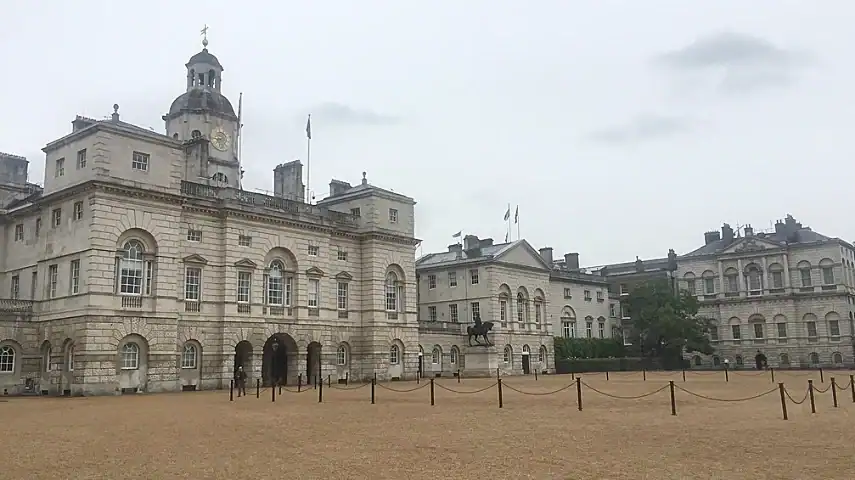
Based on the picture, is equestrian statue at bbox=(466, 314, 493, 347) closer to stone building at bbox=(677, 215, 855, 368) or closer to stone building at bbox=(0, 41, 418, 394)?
stone building at bbox=(0, 41, 418, 394)

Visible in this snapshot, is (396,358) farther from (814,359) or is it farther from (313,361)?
(814,359)

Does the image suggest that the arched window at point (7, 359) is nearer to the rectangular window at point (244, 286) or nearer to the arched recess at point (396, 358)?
the rectangular window at point (244, 286)

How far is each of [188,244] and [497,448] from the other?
2988cm

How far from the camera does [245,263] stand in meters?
43.1

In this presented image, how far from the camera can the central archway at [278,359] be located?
1796 inches

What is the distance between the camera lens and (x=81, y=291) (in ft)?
118

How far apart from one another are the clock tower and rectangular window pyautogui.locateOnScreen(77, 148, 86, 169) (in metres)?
12.8

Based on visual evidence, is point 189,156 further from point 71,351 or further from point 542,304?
point 542,304

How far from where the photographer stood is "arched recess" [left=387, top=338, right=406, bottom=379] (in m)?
51.6

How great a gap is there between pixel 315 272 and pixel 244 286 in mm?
5461

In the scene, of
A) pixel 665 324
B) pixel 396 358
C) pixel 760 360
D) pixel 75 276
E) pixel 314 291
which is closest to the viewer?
pixel 75 276

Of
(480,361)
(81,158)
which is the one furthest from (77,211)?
(480,361)

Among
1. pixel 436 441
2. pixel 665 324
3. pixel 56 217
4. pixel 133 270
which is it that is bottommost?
pixel 436 441

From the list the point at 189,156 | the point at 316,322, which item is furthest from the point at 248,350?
the point at 189,156
